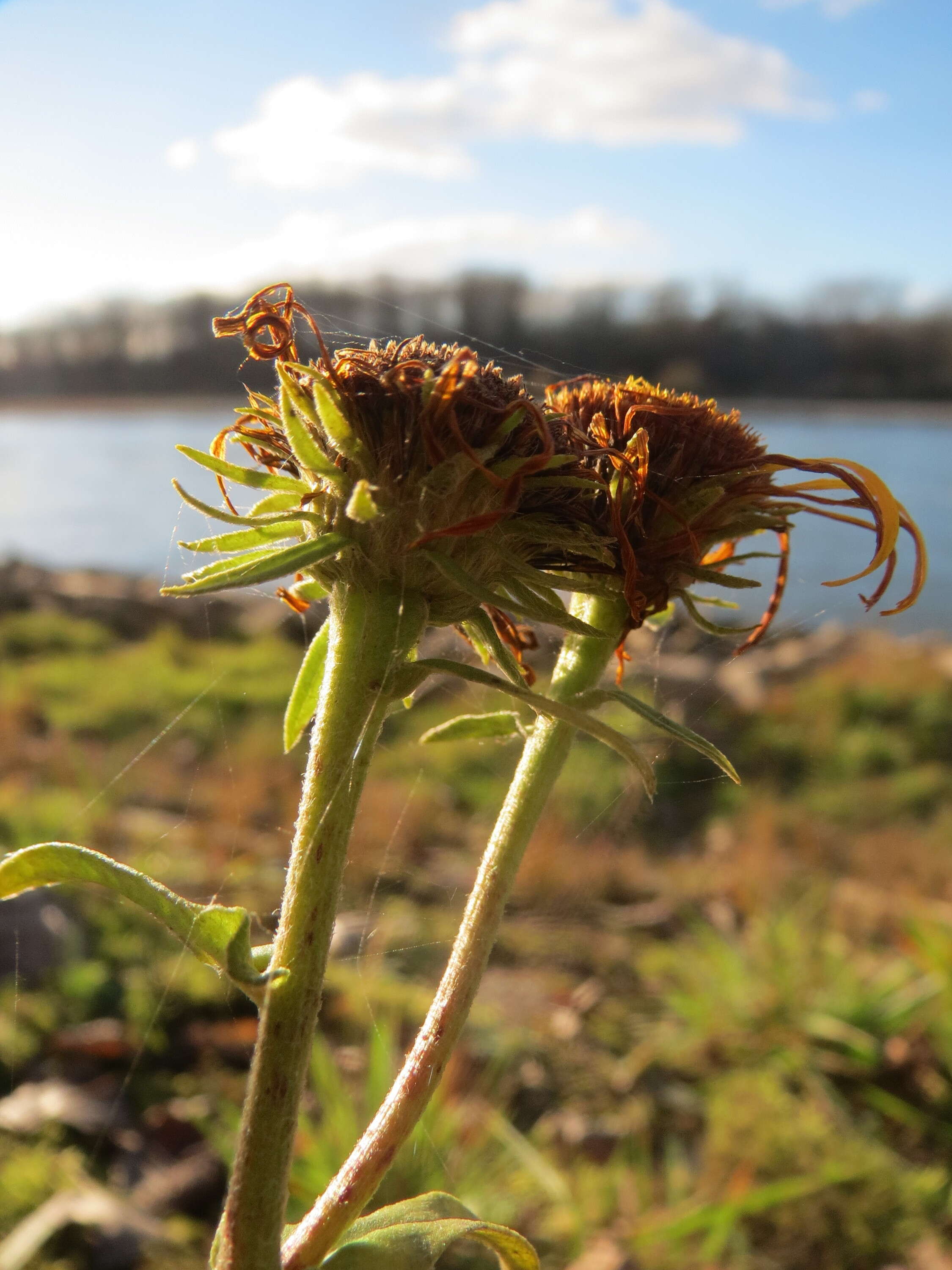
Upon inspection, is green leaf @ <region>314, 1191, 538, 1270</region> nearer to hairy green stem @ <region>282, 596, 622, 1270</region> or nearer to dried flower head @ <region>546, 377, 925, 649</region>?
hairy green stem @ <region>282, 596, 622, 1270</region>

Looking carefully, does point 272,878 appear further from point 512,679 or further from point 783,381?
point 512,679

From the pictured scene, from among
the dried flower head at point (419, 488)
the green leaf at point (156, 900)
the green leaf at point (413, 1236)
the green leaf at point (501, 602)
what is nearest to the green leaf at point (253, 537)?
the dried flower head at point (419, 488)

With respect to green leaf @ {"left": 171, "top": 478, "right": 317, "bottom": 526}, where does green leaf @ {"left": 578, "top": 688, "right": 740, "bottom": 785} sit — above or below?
below

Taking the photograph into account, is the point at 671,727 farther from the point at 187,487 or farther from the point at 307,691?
the point at 187,487

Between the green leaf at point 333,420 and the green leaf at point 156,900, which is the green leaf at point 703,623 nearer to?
the green leaf at point 333,420

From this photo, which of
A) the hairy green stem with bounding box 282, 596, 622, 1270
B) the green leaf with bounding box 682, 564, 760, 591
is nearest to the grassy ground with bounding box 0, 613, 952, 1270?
the hairy green stem with bounding box 282, 596, 622, 1270

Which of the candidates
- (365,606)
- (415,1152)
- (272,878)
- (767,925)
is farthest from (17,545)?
(365,606)
